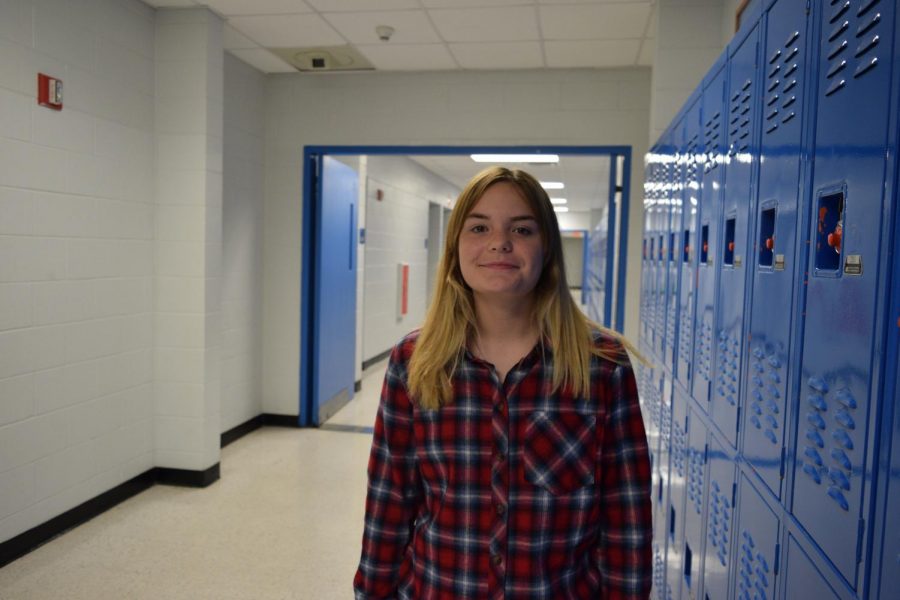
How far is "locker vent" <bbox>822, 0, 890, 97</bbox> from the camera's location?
852mm

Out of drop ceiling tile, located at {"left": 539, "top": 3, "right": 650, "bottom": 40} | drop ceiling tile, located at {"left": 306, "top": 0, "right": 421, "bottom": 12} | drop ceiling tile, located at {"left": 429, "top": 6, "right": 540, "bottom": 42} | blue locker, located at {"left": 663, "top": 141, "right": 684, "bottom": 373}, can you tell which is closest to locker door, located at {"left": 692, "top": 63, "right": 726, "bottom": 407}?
blue locker, located at {"left": 663, "top": 141, "right": 684, "bottom": 373}

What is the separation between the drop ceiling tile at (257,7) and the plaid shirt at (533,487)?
3.22 meters

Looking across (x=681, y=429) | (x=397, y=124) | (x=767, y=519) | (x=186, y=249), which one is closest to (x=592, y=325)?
(x=767, y=519)

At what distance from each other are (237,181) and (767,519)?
444 centimetres

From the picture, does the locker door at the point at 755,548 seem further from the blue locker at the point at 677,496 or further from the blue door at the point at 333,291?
the blue door at the point at 333,291

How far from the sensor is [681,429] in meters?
2.16

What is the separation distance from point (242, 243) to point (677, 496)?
3.80m

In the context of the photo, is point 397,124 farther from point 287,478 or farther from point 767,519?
point 767,519

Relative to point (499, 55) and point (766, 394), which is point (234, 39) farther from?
point (766, 394)

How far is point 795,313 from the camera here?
43.0 inches

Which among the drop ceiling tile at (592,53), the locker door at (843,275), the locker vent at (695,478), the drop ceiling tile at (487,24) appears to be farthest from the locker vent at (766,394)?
the drop ceiling tile at (592,53)

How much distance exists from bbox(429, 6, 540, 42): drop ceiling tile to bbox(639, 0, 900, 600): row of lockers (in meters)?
2.06

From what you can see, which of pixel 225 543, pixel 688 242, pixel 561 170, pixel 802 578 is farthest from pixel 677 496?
pixel 561 170

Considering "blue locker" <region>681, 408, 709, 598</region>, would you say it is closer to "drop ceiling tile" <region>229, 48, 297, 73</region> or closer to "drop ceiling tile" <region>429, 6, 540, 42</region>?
"drop ceiling tile" <region>429, 6, 540, 42</region>
